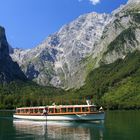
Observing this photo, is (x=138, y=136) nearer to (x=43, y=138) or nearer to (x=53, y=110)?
(x=43, y=138)

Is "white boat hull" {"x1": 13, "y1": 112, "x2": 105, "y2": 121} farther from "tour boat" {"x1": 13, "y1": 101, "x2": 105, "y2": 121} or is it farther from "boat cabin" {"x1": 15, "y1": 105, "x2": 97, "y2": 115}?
"boat cabin" {"x1": 15, "y1": 105, "x2": 97, "y2": 115}

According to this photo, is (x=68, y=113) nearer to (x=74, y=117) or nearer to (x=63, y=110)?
(x=74, y=117)

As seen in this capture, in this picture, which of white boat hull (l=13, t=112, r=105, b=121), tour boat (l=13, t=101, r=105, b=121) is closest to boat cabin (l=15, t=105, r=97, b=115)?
tour boat (l=13, t=101, r=105, b=121)

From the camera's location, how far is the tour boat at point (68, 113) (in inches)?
5659

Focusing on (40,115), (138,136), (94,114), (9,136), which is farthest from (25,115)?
(138,136)

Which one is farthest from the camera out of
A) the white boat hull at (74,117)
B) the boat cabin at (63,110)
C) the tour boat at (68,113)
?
the boat cabin at (63,110)

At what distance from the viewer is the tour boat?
143750mm

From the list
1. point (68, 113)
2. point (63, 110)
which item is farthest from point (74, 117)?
point (63, 110)

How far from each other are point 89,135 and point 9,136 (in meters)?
21.5

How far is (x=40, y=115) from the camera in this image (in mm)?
159000

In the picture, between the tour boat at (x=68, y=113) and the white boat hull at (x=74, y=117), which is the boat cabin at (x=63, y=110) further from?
the white boat hull at (x=74, y=117)

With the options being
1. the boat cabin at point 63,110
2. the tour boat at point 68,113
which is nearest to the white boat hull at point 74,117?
the tour boat at point 68,113

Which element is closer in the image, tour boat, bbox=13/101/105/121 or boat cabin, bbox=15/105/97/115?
tour boat, bbox=13/101/105/121

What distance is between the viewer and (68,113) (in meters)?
149
